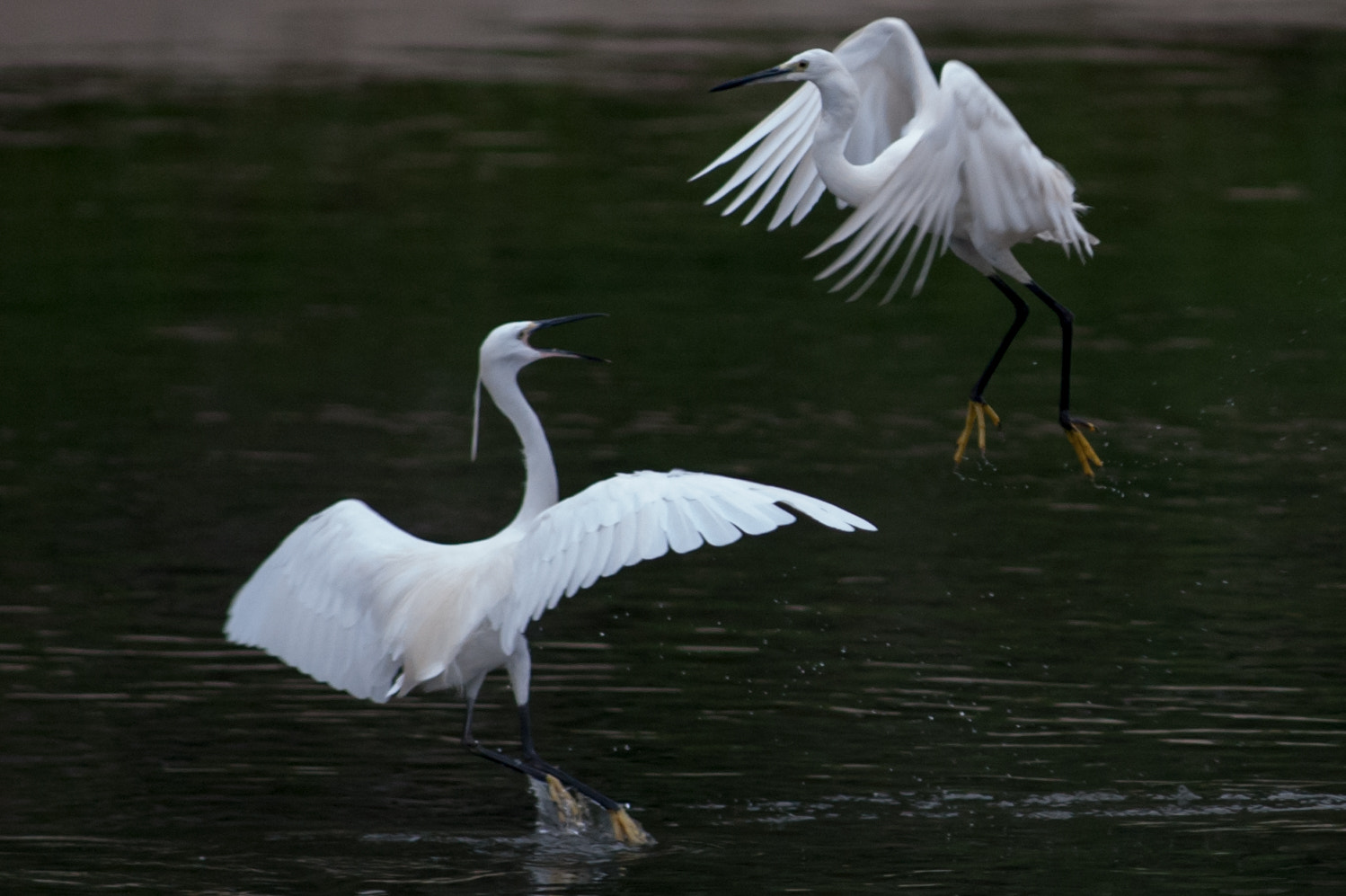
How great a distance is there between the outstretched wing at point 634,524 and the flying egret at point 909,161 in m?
1.13

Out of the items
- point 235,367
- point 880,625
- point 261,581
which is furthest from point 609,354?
point 261,581

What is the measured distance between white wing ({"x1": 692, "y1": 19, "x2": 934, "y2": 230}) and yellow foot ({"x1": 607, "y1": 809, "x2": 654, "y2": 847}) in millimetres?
2323

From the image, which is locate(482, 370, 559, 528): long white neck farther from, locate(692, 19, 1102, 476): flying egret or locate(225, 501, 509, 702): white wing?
locate(692, 19, 1102, 476): flying egret

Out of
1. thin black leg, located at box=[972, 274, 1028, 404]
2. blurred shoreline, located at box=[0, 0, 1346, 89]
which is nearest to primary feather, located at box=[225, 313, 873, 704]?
thin black leg, located at box=[972, 274, 1028, 404]

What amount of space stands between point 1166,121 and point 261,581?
519 inches

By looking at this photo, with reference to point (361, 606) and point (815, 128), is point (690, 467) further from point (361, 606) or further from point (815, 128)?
point (361, 606)

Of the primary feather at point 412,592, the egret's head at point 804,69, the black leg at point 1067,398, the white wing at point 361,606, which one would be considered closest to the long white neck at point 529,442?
the primary feather at point 412,592

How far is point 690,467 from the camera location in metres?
10.4

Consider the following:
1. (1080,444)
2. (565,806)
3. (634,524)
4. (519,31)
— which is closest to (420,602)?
(565,806)

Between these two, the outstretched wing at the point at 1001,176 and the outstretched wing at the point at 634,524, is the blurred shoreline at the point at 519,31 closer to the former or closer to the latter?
the outstretched wing at the point at 1001,176

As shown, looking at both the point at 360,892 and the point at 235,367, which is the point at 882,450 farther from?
the point at 360,892

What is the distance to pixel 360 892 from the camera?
20.0ft

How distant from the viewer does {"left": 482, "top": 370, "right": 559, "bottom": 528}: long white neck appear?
7.02 m

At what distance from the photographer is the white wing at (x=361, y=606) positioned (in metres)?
6.75
